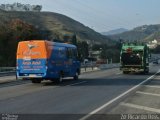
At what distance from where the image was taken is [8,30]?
84938mm

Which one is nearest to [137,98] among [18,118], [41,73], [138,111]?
[138,111]

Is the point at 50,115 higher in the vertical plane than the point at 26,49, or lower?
lower

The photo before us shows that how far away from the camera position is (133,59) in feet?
145

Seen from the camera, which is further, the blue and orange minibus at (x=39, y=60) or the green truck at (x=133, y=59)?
the green truck at (x=133, y=59)

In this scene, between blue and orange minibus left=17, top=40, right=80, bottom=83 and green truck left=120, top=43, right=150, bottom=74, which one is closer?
blue and orange minibus left=17, top=40, right=80, bottom=83

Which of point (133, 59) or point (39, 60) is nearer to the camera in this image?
point (39, 60)

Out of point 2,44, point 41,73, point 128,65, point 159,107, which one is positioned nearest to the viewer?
point 159,107

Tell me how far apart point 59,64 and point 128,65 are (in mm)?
16740

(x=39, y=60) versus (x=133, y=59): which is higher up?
(x=39, y=60)

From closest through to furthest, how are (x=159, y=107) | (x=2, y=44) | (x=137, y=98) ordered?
1. (x=159, y=107)
2. (x=137, y=98)
3. (x=2, y=44)

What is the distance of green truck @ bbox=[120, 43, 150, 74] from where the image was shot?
144 feet

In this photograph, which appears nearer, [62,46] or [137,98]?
[137,98]

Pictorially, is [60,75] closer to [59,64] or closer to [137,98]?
[59,64]

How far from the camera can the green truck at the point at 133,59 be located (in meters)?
43.9
